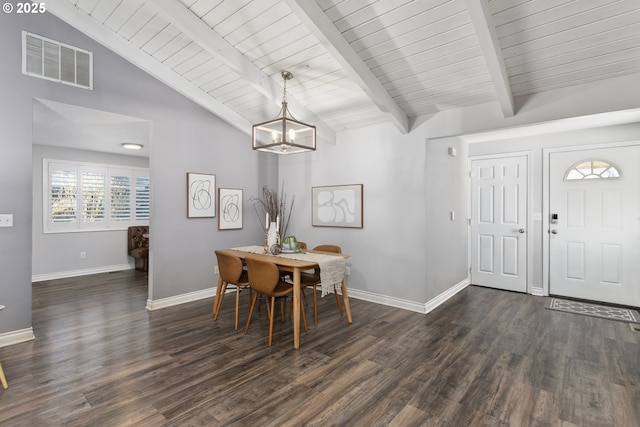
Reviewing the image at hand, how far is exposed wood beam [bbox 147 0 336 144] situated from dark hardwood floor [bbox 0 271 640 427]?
254 centimetres

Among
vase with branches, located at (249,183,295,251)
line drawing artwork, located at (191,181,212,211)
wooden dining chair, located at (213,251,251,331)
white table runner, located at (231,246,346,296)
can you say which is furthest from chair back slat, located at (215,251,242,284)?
vase with branches, located at (249,183,295,251)

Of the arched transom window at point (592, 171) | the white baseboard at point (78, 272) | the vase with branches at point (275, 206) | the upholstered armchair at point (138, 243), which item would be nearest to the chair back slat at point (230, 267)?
the vase with branches at point (275, 206)

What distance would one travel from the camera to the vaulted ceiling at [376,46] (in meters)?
2.32

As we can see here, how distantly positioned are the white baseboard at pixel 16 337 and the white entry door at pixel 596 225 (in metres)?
6.04

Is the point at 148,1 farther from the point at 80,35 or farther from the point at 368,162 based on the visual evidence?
the point at 368,162

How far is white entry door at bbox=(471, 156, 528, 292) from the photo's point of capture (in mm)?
4648

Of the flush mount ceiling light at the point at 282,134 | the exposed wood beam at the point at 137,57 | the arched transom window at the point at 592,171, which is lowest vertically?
the arched transom window at the point at 592,171

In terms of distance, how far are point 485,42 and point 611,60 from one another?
111 cm

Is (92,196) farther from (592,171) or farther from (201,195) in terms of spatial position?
(592,171)

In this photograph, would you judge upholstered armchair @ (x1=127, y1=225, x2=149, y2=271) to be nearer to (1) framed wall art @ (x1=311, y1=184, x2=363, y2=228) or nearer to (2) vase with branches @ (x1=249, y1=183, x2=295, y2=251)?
(2) vase with branches @ (x1=249, y1=183, x2=295, y2=251)

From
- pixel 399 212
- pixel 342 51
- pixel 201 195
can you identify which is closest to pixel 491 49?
pixel 342 51

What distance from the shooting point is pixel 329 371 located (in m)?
2.43

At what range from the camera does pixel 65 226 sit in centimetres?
567

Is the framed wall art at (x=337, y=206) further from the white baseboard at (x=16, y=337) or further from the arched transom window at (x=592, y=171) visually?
the white baseboard at (x=16, y=337)
